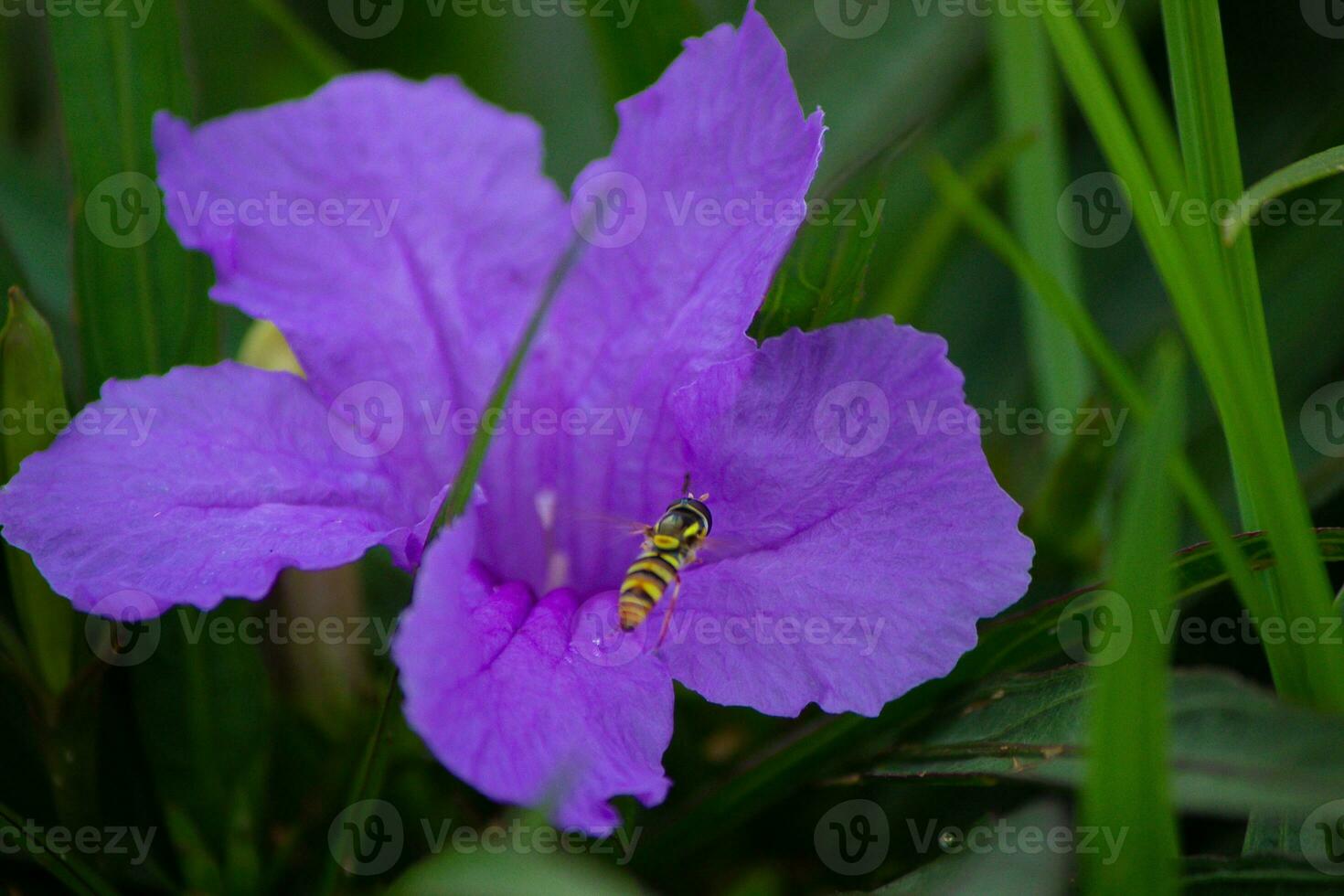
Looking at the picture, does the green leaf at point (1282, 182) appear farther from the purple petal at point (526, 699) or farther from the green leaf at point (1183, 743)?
the purple petal at point (526, 699)

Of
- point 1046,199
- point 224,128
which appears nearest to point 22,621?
point 224,128

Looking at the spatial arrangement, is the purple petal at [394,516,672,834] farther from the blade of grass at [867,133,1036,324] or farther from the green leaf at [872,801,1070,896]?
→ the blade of grass at [867,133,1036,324]

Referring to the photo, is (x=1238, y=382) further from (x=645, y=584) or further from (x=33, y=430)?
(x=33, y=430)

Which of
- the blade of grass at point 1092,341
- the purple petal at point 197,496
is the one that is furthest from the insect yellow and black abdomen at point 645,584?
the blade of grass at point 1092,341

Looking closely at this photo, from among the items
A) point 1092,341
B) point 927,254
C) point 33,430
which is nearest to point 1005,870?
point 1092,341

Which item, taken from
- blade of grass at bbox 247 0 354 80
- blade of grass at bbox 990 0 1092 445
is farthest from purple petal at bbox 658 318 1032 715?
blade of grass at bbox 247 0 354 80
